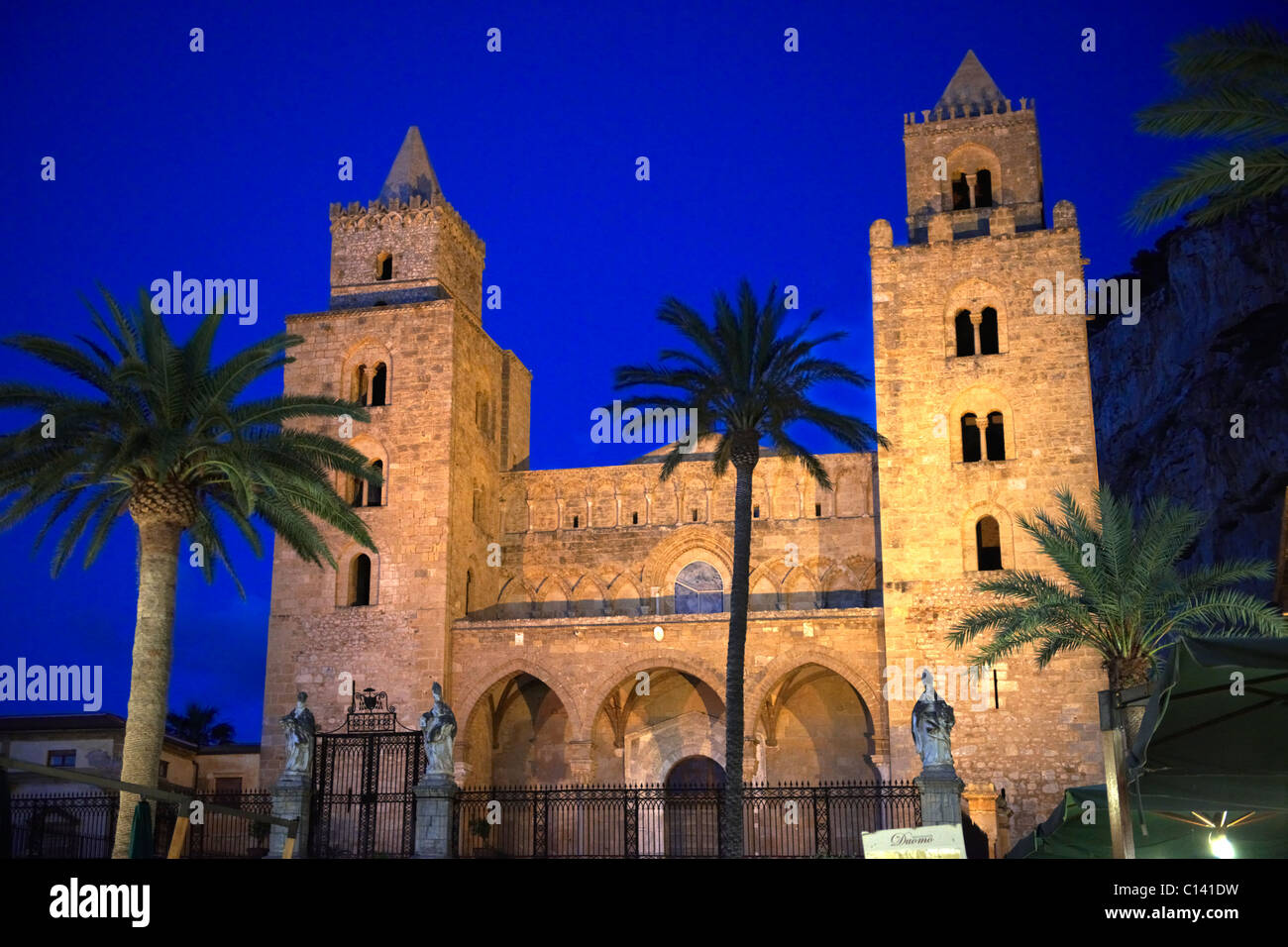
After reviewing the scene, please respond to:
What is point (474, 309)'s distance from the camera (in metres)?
38.9

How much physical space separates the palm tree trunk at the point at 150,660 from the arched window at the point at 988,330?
63.4ft

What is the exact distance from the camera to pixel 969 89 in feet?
115

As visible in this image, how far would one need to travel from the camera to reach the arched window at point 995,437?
1241 inches

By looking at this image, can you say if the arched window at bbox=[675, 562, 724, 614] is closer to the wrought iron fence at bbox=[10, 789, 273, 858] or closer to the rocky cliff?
the wrought iron fence at bbox=[10, 789, 273, 858]

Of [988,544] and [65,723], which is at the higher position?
[988,544]

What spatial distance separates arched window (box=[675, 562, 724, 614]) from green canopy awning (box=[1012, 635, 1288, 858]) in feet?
80.2

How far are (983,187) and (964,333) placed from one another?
4.16 meters

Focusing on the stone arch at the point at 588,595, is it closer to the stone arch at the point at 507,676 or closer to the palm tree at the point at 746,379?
the stone arch at the point at 507,676

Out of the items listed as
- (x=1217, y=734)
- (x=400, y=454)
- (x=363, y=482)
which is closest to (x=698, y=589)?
(x=400, y=454)

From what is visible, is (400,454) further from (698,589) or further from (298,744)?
(298,744)

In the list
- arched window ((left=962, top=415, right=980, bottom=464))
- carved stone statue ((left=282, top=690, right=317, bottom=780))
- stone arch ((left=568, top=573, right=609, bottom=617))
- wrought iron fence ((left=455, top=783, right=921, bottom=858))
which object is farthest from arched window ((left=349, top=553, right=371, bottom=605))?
arched window ((left=962, top=415, right=980, bottom=464))
